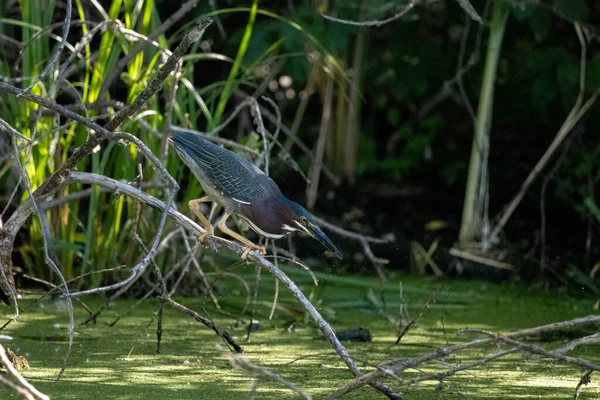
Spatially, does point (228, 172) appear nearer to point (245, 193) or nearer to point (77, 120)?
point (245, 193)

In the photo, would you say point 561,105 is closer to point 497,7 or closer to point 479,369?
point 497,7

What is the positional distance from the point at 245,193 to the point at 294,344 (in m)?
0.73

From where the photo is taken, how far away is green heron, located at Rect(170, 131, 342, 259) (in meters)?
3.24

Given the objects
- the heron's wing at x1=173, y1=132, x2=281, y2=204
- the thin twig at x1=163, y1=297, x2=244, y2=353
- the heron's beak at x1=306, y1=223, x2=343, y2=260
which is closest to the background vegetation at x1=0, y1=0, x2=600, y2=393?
the thin twig at x1=163, y1=297, x2=244, y2=353

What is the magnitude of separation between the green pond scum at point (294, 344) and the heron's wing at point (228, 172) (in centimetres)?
45

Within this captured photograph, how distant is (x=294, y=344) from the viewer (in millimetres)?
3727

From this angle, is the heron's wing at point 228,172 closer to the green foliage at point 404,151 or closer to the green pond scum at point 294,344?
the green pond scum at point 294,344

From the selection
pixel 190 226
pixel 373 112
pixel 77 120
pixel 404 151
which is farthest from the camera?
pixel 373 112

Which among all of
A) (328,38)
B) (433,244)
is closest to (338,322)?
(433,244)

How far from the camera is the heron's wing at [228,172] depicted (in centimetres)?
331

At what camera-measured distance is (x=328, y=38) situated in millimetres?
5691

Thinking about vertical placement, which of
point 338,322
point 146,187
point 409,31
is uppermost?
point 409,31

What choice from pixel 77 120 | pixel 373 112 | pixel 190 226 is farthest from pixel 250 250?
pixel 373 112

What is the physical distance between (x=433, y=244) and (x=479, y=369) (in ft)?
7.88
